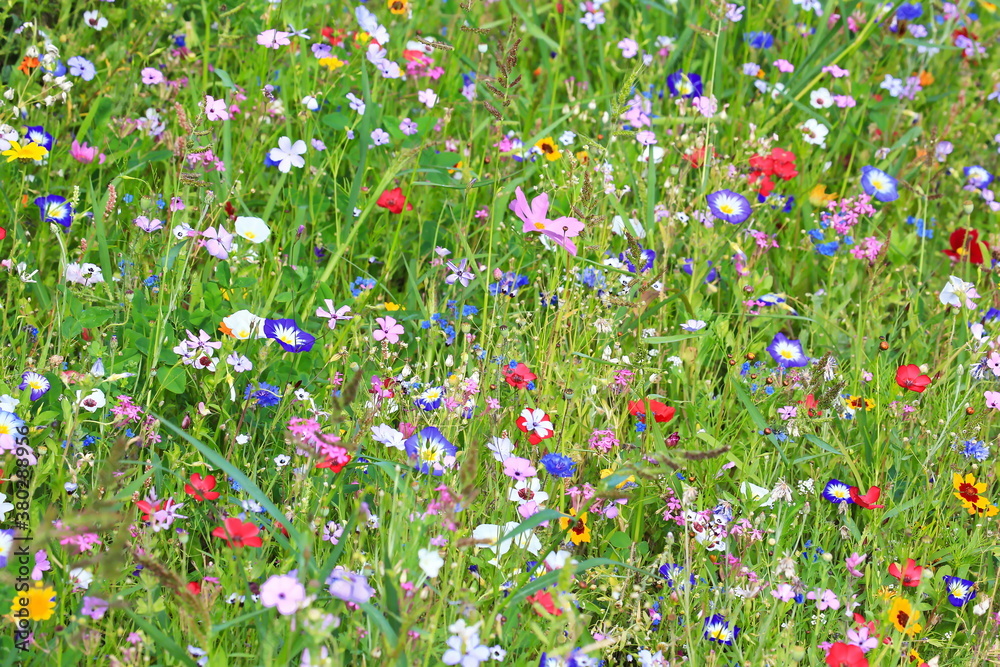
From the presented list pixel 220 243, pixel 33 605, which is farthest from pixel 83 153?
pixel 33 605

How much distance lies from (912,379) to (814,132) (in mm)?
1353

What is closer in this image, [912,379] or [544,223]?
[912,379]

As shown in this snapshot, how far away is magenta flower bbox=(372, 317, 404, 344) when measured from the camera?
2.35 meters

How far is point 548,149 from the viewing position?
304 cm

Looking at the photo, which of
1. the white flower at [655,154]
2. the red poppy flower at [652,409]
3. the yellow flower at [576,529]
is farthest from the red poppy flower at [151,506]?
the white flower at [655,154]

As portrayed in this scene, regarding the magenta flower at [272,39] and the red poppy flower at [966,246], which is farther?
the red poppy flower at [966,246]

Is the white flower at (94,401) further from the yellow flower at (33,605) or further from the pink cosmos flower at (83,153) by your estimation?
the pink cosmos flower at (83,153)

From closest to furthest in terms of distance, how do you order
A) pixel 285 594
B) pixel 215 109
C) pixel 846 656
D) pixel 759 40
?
pixel 285 594 → pixel 846 656 → pixel 215 109 → pixel 759 40

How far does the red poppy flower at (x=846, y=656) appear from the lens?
1751 millimetres

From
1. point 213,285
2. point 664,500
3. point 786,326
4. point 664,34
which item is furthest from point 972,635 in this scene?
point 664,34

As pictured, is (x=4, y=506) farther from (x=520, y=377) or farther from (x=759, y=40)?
(x=759, y=40)

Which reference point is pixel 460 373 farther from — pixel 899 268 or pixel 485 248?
pixel 899 268

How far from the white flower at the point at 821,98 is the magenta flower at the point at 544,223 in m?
1.54

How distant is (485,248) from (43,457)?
1413 millimetres
